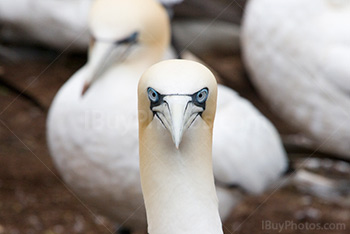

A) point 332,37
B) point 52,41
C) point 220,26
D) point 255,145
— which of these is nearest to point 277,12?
point 332,37

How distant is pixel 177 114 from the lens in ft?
8.03

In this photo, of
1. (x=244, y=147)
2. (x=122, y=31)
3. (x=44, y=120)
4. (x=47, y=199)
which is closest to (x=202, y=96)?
(x=122, y=31)

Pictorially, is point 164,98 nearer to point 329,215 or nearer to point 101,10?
point 101,10

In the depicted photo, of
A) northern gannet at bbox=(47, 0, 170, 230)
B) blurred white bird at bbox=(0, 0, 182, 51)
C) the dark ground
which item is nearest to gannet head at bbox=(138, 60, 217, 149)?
northern gannet at bbox=(47, 0, 170, 230)

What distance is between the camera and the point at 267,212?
555 cm

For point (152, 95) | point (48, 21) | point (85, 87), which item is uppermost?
point (152, 95)

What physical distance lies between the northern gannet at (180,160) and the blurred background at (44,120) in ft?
7.64

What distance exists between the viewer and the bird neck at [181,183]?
2.60 m

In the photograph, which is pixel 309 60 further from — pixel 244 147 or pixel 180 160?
pixel 180 160

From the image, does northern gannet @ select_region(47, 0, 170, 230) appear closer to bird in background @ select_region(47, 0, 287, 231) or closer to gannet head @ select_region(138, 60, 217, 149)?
bird in background @ select_region(47, 0, 287, 231)

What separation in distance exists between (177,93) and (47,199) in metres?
3.12

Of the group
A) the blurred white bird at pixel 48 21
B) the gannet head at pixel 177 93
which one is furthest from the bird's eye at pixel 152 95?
the blurred white bird at pixel 48 21

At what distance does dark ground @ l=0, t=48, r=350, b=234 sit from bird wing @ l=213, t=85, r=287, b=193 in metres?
0.68

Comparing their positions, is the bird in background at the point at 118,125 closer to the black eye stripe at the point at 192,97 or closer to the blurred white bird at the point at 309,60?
the blurred white bird at the point at 309,60
